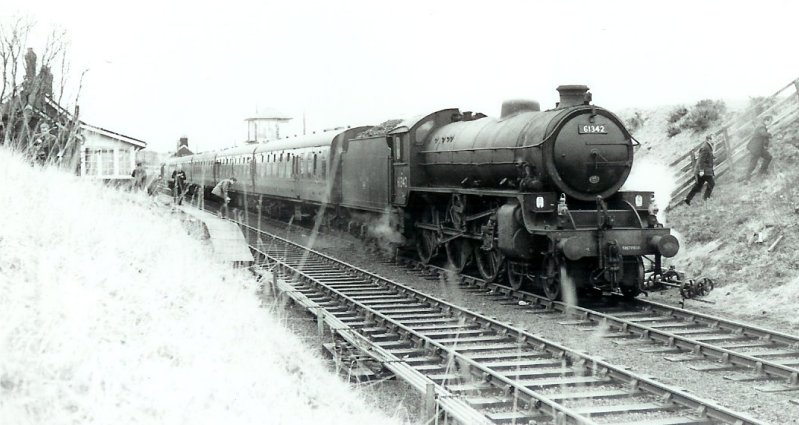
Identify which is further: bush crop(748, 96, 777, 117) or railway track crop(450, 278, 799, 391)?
bush crop(748, 96, 777, 117)

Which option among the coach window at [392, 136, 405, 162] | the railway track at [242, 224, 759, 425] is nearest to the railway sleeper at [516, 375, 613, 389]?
the railway track at [242, 224, 759, 425]

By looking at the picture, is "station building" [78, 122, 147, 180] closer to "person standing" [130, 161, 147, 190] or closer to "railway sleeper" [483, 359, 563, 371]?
"person standing" [130, 161, 147, 190]

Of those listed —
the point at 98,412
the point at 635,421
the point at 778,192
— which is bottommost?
the point at 635,421

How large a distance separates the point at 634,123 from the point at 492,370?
846 inches

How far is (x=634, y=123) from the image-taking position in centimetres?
2652

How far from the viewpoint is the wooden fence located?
54.5 feet

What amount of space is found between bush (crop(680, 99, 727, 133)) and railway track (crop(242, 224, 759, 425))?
1362cm

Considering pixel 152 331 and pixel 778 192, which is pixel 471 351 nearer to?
pixel 152 331

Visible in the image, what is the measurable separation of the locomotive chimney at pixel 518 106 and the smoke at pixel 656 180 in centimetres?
406

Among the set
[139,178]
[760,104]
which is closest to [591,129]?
[139,178]

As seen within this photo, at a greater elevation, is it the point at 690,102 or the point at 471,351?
the point at 690,102

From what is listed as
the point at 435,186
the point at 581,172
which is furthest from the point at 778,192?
the point at 435,186

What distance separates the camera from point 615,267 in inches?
403

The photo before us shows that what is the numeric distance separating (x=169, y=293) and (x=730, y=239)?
9593mm
